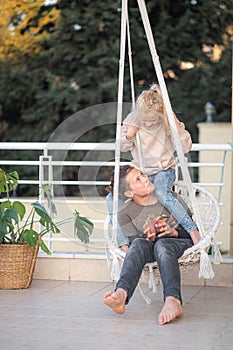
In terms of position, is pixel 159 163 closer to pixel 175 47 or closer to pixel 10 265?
pixel 10 265

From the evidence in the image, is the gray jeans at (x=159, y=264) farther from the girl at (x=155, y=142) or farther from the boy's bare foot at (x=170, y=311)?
the girl at (x=155, y=142)

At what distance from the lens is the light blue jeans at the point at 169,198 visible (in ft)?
12.3

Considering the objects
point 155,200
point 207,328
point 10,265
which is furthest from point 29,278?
point 207,328

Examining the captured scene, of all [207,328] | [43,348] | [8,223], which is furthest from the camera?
[8,223]

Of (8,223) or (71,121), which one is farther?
(71,121)

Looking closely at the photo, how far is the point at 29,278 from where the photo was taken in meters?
4.30

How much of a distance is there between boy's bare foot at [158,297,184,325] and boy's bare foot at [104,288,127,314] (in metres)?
0.17

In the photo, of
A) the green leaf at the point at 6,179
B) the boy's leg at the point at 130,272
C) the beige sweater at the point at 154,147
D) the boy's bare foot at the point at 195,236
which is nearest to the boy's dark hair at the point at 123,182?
the beige sweater at the point at 154,147

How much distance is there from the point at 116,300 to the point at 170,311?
0.79ft

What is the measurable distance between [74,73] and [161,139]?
7390mm

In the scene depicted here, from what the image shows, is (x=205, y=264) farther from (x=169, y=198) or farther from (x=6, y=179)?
(x=6, y=179)

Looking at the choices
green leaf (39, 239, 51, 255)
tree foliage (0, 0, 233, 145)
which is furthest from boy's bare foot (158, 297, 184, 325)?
tree foliage (0, 0, 233, 145)

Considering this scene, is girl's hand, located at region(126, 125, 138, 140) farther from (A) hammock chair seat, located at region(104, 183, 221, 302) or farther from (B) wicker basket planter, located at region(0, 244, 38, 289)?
(B) wicker basket planter, located at region(0, 244, 38, 289)

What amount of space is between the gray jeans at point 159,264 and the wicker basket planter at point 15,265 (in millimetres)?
827
